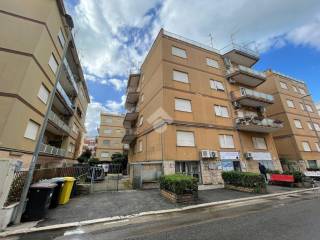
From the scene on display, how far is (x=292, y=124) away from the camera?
23641 millimetres

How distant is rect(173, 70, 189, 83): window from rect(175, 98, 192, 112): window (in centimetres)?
238

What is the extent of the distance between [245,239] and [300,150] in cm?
2494

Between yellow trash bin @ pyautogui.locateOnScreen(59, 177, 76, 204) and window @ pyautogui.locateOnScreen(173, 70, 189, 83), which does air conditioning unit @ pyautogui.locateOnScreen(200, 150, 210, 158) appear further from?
yellow trash bin @ pyautogui.locateOnScreen(59, 177, 76, 204)

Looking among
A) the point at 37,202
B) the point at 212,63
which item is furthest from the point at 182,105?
the point at 37,202

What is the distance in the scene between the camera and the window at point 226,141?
16141 millimetres

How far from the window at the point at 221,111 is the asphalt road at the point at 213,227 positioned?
11473 mm

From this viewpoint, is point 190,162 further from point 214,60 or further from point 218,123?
point 214,60

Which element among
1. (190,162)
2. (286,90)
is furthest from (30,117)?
(286,90)

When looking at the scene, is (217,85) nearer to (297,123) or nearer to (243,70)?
(243,70)

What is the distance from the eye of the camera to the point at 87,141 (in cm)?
7738

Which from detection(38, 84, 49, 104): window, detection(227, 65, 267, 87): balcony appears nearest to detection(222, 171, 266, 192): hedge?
detection(227, 65, 267, 87): balcony

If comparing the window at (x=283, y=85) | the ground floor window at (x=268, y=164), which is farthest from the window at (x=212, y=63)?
the window at (x=283, y=85)

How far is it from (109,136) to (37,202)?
122ft

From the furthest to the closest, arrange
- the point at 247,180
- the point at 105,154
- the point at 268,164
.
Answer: the point at 105,154, the point at 268,164, the point at 247,180
